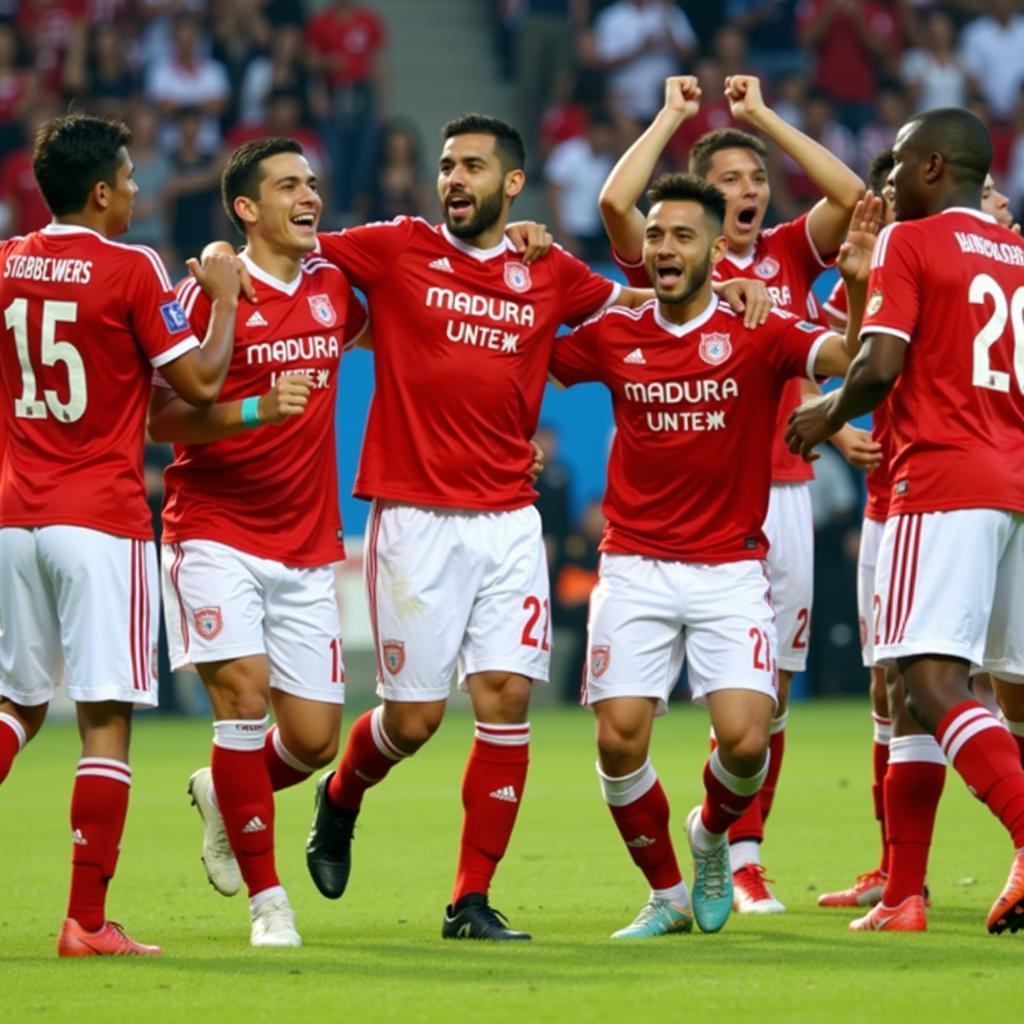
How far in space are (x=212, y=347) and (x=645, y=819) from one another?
2.16 m

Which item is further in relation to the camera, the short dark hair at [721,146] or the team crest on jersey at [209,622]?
the short dark hair at [721,146]

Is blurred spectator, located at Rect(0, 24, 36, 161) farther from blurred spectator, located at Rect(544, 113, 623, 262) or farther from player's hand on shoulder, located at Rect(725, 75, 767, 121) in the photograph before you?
player's hand on shoulder, located at Rect(725, 75, 767, 121)

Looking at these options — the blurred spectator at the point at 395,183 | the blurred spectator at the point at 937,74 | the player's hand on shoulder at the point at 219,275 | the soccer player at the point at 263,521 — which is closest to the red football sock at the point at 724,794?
the soccer player at the point at 263,521

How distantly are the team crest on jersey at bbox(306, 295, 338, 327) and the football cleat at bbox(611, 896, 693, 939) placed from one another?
227 centimetres

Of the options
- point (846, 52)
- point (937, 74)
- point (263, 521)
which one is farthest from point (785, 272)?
point (846, 52)

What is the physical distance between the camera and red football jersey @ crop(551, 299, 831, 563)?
294 inches

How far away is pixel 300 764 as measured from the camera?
25.0 ft

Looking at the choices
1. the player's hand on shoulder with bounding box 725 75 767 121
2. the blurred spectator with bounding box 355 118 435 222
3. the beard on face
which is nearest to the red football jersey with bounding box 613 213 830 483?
the player's hand on shoulder with bounding box 725 75 767 121

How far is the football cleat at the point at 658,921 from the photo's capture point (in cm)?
710

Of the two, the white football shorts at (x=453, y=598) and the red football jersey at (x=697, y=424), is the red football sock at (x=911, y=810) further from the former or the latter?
the white football shorts at (x=453, y=598)

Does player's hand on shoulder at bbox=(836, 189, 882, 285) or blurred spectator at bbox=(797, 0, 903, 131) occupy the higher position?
blurred spectator at bbox=(797, 0, 903, 131)

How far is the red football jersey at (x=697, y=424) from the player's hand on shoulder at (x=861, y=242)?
0.25 metres

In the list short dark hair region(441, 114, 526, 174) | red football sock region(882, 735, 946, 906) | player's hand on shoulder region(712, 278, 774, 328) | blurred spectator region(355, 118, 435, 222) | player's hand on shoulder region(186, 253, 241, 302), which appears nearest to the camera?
player's hand on shoulder region(186, 253, 241, 302)

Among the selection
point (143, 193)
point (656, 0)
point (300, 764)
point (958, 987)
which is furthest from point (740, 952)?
point (656, 0)
